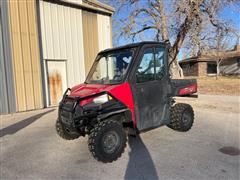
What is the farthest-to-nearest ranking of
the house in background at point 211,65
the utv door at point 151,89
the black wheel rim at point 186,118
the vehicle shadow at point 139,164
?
the house in background at point 211,65 → the black wheel rim at point 186,118 → the utv door at point 151,89 → the vehicle shadow at point 139,164

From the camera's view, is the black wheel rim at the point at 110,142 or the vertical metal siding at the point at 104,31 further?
the vertical metal siding at the point at 104,31

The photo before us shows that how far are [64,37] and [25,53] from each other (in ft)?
6.62

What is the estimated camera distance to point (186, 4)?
10.7m

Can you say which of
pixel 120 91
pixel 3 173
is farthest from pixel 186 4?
pixel 3 173

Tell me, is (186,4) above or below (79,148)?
above

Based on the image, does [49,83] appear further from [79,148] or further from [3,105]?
[79,148]

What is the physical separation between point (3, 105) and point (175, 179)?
7.42 metres

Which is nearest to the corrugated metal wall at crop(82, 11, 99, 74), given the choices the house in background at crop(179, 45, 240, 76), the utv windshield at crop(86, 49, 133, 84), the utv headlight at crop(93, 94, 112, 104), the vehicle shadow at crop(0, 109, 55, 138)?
the vehicle shadow at crop(0, 109, 55, 138)

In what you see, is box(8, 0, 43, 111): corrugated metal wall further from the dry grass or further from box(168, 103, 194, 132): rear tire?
the dry grass

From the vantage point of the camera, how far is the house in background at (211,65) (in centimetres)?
2836

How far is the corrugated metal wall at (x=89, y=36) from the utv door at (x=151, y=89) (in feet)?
22.2

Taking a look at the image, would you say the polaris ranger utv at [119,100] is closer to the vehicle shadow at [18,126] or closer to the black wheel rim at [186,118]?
the black wheel rim at [186,118]

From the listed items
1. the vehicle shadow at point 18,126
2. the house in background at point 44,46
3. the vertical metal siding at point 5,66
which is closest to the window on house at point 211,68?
the house in background at point 44,46

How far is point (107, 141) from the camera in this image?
3.61m
